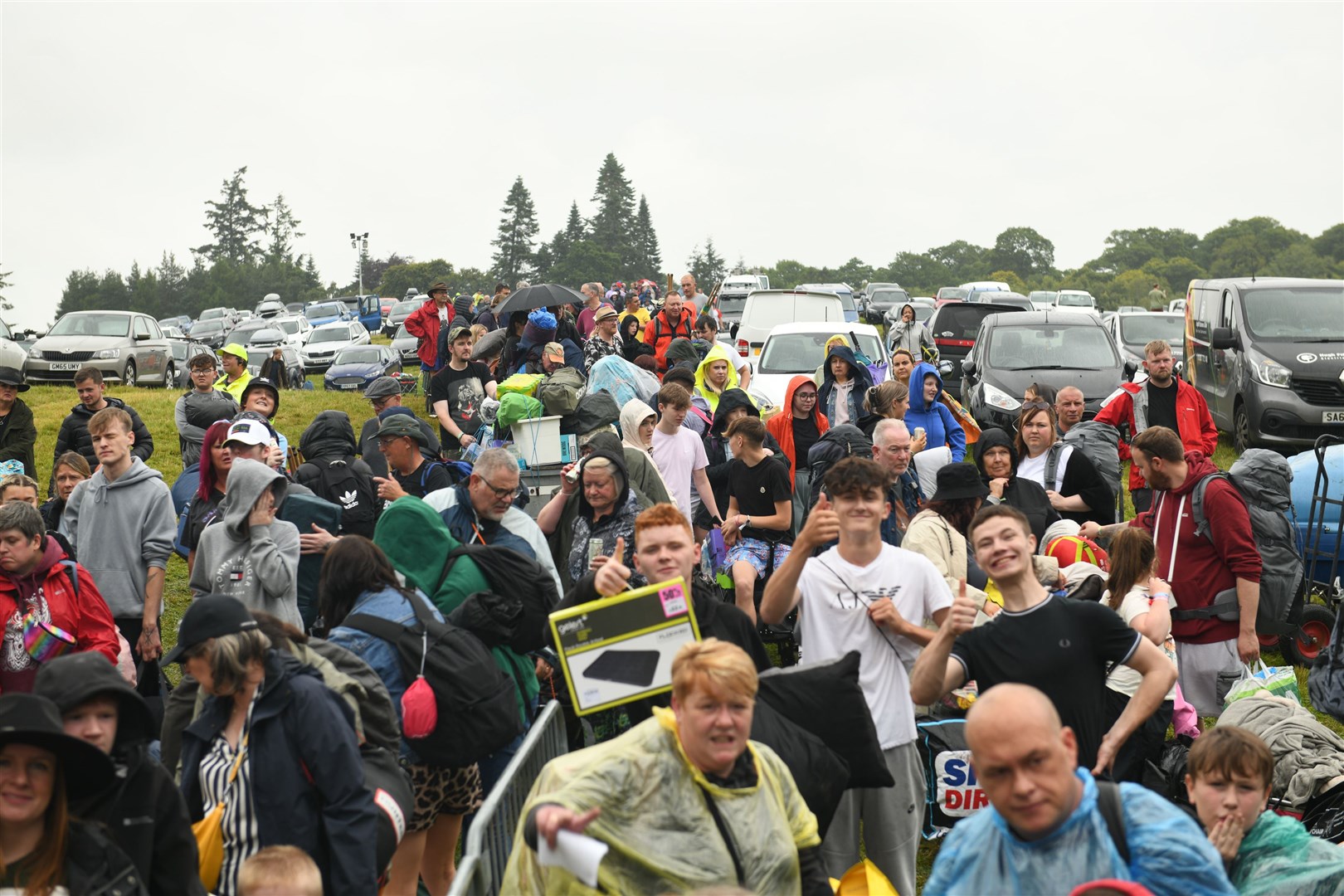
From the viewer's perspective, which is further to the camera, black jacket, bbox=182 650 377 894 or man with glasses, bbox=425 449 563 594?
man with glasses, bbox=425 449 563 594

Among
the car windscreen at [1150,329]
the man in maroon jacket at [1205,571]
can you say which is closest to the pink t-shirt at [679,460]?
the man in maroon jacket at [1205,571]

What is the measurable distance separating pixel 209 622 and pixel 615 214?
125497 mm

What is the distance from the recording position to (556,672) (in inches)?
239

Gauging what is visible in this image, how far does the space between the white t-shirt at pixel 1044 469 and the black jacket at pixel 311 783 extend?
566 centimetres

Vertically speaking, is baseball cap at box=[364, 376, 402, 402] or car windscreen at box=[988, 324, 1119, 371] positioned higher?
baseball cap at box=[364, 376, 402, 402]

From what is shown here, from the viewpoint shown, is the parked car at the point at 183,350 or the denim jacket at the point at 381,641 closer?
the denim jacket at the point at 381,641

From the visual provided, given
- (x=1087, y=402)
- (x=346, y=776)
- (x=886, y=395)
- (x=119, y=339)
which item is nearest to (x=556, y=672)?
(x=346, y=776)

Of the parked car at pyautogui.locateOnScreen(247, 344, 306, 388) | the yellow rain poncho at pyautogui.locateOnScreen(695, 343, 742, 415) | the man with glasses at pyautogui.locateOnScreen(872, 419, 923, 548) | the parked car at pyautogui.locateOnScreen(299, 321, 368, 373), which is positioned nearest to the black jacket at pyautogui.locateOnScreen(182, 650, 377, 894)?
the man with glasses at pyautogui.locateOnScreen(872, 419, 923, 548)

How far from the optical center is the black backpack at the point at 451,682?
203 inches

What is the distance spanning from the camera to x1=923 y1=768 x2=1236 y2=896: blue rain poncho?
3129mm

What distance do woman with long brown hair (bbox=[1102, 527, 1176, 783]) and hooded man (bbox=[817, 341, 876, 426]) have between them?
5.38 m

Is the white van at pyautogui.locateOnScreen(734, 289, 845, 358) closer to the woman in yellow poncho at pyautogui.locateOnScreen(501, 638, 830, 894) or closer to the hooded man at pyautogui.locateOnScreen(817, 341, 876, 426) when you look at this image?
the hooded man at pyautogui.locateOnScreen(817, 341, 876, 426)

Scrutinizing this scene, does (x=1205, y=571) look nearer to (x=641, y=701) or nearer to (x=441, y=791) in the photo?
(x=641, y=701)

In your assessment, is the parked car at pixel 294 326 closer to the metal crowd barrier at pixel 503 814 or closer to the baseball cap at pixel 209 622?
the metal crowd barrier at pixel 503 814
